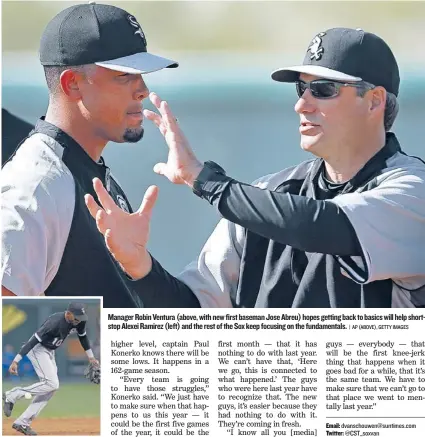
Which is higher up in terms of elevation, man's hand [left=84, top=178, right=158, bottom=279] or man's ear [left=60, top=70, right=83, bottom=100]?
man's ear [left=60, top=70, right=83, bottom=100]

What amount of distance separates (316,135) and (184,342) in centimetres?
109

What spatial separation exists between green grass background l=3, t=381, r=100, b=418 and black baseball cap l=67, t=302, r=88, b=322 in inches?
12.1

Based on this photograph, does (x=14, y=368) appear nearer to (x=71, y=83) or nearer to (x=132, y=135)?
(x=132, y=135)

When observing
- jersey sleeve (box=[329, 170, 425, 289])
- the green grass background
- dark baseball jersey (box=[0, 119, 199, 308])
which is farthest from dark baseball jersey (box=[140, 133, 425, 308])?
the green grass background

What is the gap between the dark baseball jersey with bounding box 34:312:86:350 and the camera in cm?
411

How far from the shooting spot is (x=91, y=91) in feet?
13.4

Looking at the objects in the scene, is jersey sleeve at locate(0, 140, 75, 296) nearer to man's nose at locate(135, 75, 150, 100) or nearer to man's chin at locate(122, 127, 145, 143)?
man's chin at locate(122, 127, 145, 143)

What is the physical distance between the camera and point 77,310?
4074 mm

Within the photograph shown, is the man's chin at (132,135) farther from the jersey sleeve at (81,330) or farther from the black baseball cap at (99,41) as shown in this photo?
the jersey sleeve at (81,330)

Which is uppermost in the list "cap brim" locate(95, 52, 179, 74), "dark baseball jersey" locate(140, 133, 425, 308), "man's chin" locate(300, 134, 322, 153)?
"cap brim" locate(95, 52, 179, 74)

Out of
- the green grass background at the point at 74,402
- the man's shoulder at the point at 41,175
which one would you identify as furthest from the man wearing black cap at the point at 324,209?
the green grass background at the point at 74,402

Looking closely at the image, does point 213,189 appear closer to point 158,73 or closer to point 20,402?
point 158,73

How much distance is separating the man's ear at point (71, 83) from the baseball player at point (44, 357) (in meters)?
0.94

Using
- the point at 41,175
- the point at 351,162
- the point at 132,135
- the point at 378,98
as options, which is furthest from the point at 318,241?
the point at 41,175
